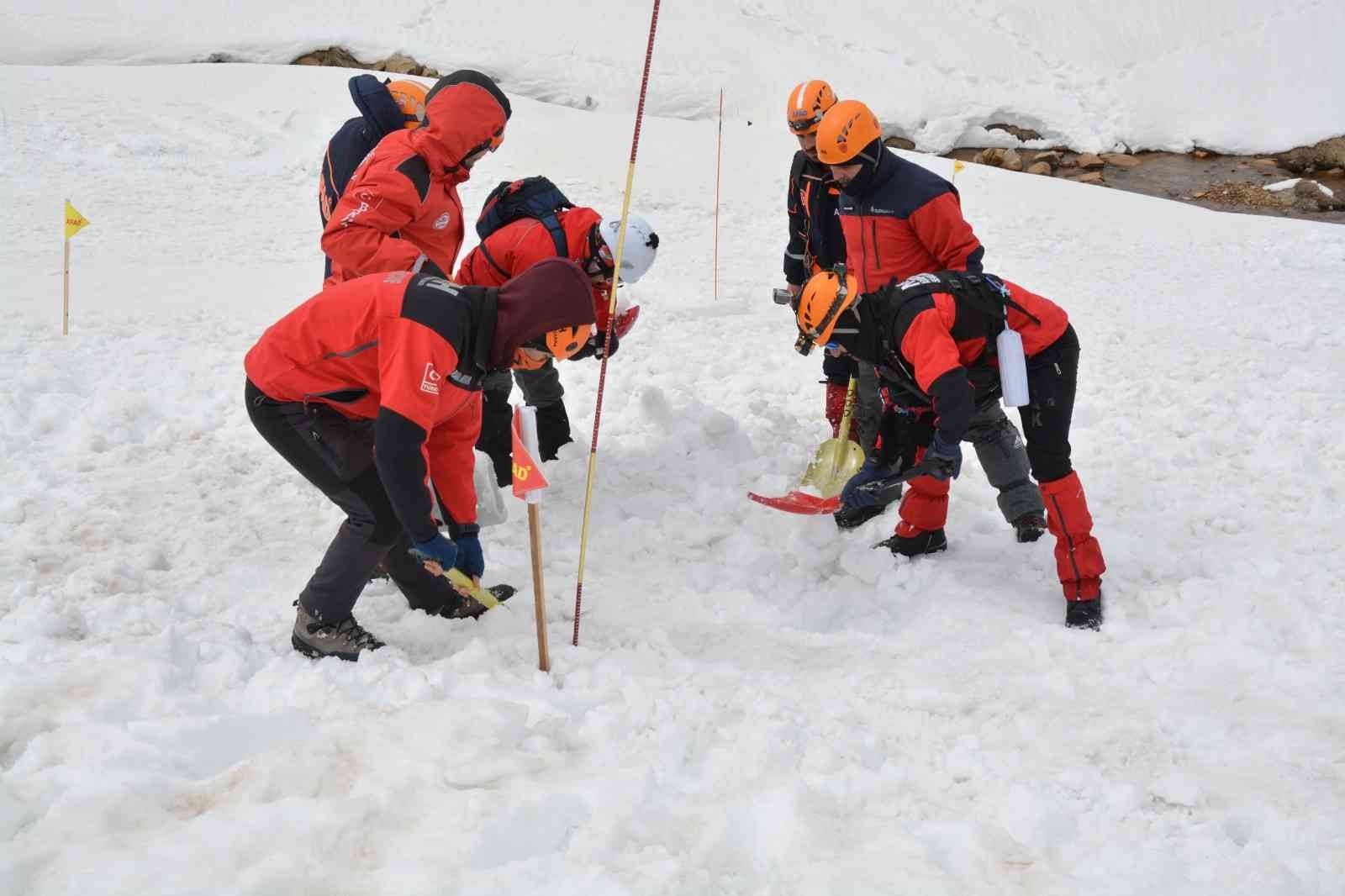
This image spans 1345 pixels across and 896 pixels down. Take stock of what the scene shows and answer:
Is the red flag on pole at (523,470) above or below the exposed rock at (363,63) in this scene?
below

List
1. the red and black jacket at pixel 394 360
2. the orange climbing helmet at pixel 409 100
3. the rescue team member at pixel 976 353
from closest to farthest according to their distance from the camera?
the red and black jacket at pixel 394 360
the rescue team member at pixel 976 353
the orange climbing helmet at pixel 409 100

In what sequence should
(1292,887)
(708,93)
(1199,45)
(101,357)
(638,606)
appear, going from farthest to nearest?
(1199,45), (708,93), (101,357), (638,606), (1292,887)

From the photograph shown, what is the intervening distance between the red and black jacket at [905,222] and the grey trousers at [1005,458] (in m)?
0.72

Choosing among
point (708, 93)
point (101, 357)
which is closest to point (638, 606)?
point (101, 357)

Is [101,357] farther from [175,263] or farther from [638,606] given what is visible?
[638,606]

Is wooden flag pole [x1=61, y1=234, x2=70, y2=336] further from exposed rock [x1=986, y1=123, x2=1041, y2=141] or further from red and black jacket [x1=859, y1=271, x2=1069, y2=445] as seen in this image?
exposed rock [x1=986, y1=123, x2=1041, y2=141]

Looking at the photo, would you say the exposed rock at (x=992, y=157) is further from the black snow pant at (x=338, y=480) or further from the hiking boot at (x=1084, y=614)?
the black snow pant at (x=338, y=480)

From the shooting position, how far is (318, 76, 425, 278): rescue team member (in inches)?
180

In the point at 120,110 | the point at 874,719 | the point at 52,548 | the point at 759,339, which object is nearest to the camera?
the point at 874,719

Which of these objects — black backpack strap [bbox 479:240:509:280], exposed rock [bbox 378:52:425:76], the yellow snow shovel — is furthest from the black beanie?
exposed rock [bbox 378:52:425:76]

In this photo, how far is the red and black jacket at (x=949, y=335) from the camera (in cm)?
371

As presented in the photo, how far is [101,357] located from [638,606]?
12.4ft

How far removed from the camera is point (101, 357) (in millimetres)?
5625

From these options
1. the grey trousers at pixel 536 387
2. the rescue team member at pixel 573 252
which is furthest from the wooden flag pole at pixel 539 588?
the grey trousers at pixel 536 387
